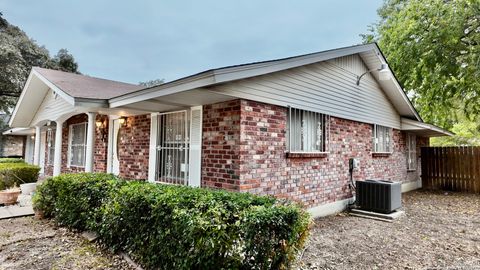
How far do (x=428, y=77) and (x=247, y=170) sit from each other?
10.8m

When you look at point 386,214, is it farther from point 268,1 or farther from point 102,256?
point 268,1

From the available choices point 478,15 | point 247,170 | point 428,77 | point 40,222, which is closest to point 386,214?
point 247,170

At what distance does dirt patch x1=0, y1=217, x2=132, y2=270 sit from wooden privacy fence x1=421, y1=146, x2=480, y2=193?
12.5 meters

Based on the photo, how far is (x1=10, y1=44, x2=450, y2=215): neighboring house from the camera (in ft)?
15.9

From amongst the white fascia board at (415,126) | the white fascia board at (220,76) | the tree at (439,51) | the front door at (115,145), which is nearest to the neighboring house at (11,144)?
the front door at (115,145)

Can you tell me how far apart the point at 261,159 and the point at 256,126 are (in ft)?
1.94

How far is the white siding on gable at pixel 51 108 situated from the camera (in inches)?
329

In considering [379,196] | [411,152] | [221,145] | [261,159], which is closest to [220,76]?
[221,145]

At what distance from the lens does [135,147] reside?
7.34 meters

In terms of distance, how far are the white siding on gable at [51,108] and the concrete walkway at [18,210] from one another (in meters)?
2.62

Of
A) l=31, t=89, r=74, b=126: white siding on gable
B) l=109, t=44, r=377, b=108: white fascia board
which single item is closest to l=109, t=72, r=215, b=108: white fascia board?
l=109, t=44, r=377, b=108: white fascia board

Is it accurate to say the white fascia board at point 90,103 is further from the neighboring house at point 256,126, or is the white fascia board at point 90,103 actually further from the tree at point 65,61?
the tree at point 65,61

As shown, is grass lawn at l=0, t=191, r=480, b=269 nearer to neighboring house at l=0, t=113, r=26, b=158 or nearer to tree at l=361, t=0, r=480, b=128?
tree at l=361, t=0, r=480, b=128

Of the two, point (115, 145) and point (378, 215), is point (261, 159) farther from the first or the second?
point (115, 145)
